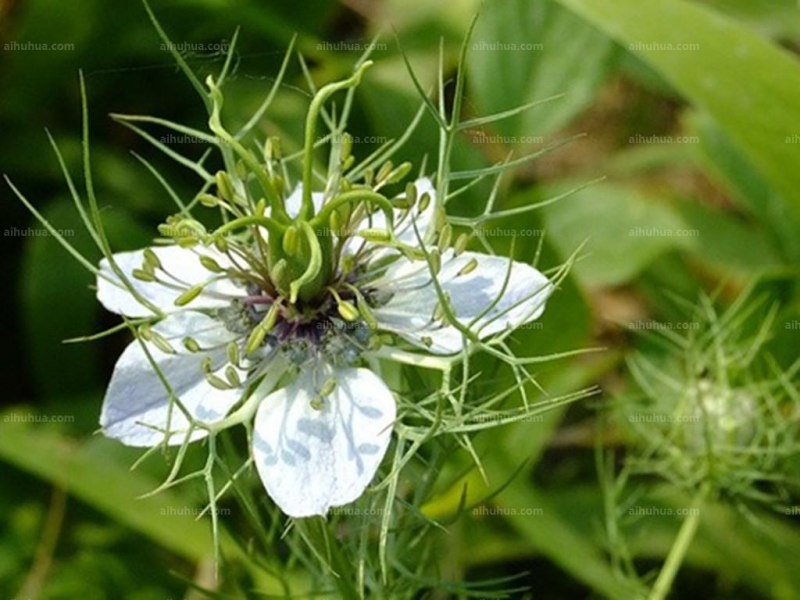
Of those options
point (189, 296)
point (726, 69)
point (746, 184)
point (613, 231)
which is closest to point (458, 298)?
point (189, 296)

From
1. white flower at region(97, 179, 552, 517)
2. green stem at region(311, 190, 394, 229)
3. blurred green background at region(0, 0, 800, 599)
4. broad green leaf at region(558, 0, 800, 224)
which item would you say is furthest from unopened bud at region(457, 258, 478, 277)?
broad green leaf at region(558, 0, 800, 224)

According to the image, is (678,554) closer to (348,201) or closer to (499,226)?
(499,226)

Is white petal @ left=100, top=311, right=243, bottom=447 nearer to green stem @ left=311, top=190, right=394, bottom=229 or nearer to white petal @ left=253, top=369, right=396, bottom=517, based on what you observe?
white petal @ left=253, top=369, right=396, bottom=517

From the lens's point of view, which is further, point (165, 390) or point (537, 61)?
point (537, 61)

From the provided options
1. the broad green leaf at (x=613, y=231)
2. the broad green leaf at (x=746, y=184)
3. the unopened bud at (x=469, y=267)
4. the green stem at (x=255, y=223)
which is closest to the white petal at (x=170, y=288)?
the green stem at (x=255, y=223)

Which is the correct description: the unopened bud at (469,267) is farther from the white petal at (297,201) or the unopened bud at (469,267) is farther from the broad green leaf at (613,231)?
the broad green leaf at (613,231)

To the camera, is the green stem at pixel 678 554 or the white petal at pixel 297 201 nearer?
the white petal at pixel 297 201

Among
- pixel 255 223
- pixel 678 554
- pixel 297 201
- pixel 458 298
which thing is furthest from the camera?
pixel 678 554
